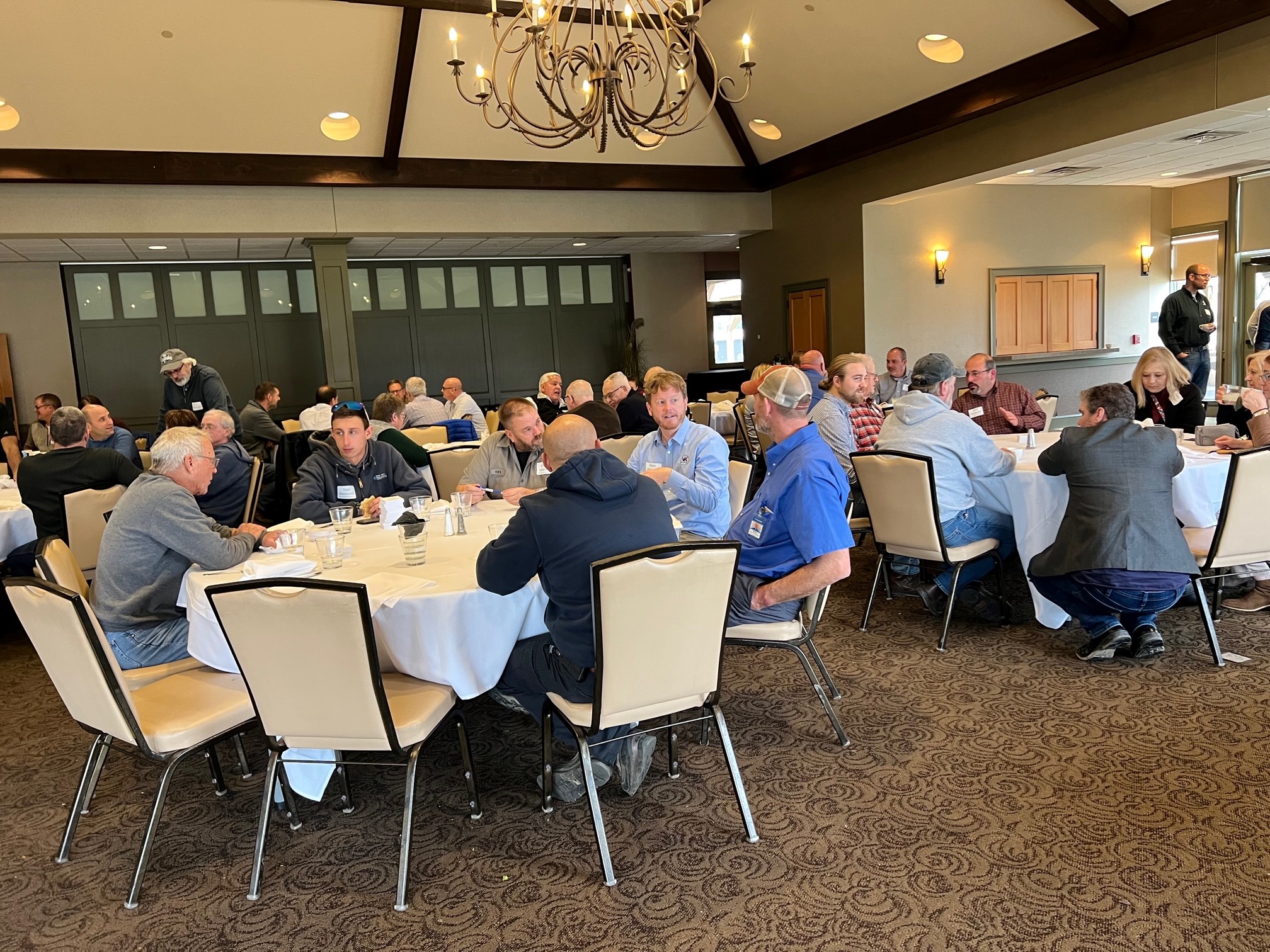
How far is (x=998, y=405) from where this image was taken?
651 cm

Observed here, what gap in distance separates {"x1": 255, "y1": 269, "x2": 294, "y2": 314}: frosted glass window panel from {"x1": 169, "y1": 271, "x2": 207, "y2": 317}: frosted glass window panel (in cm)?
81

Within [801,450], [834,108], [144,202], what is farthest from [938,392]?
[144,202]

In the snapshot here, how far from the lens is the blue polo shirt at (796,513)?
306 centimetres

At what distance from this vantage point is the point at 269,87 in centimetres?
833

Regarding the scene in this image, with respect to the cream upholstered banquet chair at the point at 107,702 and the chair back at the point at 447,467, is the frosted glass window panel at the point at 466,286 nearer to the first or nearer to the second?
the chair back at the point at 447,467

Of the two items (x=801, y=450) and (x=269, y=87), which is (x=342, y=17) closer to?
(x=269, y=87)

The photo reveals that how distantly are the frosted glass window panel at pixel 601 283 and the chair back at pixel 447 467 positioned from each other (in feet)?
35.6

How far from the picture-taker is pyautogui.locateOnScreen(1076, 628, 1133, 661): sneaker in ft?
13.3

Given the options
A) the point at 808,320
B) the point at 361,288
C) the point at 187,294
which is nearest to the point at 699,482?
the point at 808,320

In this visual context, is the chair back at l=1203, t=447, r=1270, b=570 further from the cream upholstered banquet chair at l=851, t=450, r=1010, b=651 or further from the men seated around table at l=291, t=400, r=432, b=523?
the men seated around table at l=291, t=400, r=432, b=523

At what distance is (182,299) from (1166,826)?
14222 millimetres

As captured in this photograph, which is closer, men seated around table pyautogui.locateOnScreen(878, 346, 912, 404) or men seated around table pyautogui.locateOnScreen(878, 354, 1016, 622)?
men seated around table pyautogui.locateOnScreen(878, 354, 1016, 622)

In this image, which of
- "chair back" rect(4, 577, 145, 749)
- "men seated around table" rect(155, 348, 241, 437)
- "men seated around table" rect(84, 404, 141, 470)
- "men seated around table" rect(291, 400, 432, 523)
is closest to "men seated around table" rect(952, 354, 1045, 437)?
"men seated around table" rect(291, 400, 432, 523)

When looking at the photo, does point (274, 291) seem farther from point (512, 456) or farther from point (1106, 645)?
point (1106, 645)
